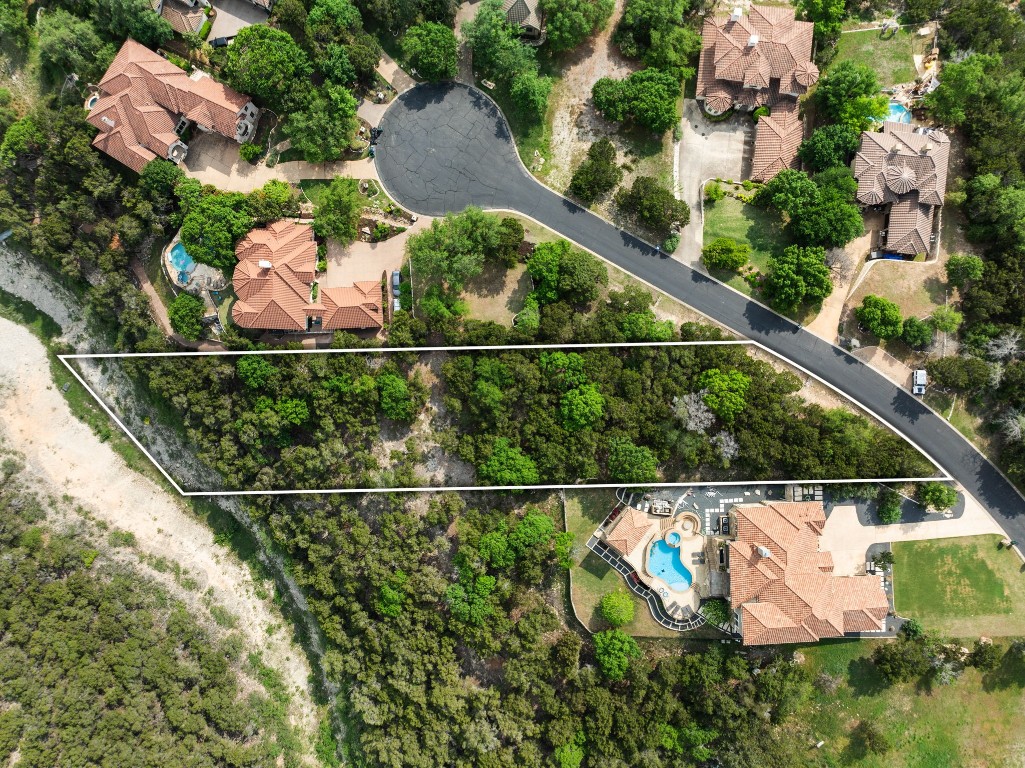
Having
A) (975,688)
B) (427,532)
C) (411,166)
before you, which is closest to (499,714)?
(427,532)

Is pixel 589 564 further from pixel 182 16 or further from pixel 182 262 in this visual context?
pixel 182 16

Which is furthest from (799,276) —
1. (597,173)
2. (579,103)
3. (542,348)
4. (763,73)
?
(579,103)

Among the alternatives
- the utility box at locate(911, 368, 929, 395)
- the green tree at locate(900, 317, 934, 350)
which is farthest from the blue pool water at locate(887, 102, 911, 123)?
the utility box at locate(911, 368, 929, 395)

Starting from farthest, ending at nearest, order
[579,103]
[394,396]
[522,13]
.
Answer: [579,103] < [522,13] < [394,396]

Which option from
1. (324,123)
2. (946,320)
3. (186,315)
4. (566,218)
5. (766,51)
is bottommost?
(186,315)

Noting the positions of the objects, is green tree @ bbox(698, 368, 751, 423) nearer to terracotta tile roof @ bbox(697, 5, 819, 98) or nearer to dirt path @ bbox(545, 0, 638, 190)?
dirt path @ bbox(545, 0, 638, 190)

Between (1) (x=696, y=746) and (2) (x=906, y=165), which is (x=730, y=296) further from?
(1) (x=696, y=746)
